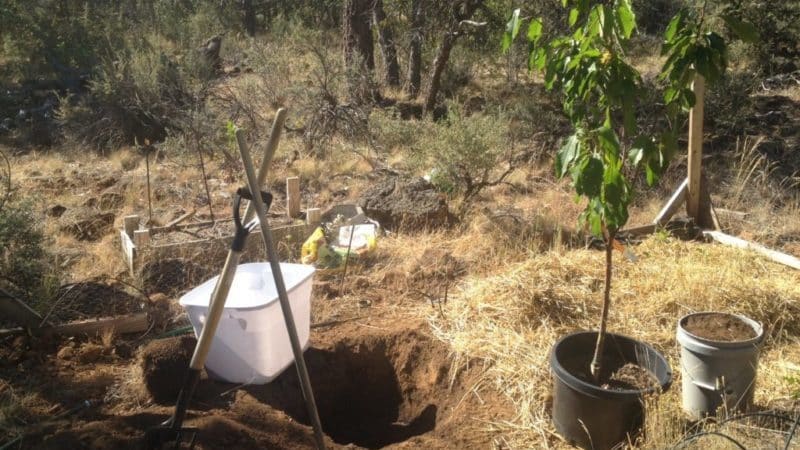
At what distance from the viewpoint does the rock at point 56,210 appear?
6.70 meters

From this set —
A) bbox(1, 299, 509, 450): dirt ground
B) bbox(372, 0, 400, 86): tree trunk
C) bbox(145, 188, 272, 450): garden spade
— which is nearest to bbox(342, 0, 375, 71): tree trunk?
bbox(372, 0, 400, 86): tree trunk

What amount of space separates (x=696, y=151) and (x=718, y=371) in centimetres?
315

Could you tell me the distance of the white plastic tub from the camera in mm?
3484

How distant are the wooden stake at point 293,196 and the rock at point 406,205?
61 cm

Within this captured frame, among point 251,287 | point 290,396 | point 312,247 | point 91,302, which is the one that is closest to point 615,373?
point 290,396

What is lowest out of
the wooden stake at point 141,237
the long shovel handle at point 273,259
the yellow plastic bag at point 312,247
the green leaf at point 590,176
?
the yellow plastic bag at point 312,247

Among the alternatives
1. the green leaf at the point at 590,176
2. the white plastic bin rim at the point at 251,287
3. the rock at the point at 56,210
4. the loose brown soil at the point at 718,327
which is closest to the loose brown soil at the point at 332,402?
the white plastic bin rim at the point at 251,287

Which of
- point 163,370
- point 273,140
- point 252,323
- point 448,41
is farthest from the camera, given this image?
point 448,41

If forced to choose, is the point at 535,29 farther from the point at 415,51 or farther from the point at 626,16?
the point at 415,51

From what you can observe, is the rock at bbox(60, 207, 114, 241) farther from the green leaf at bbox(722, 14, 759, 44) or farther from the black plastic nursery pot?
the green leaf at bbox(722, 14, 759, 44)

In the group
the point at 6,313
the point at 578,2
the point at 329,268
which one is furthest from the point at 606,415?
the point at 6,313

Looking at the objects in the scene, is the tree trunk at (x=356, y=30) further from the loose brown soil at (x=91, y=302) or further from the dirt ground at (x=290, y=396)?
the dirt ground at (x=290, y=396)

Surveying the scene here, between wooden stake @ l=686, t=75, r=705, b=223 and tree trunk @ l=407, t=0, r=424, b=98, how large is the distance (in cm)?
470

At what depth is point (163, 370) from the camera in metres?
3.62
